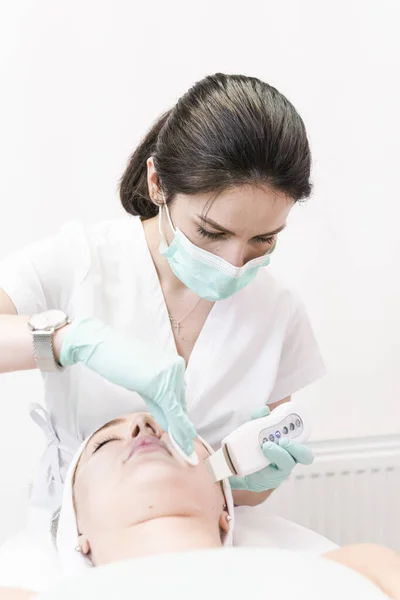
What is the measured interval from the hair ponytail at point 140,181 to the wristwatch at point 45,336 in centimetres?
38

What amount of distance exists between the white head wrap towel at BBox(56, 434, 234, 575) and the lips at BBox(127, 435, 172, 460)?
0.35ft

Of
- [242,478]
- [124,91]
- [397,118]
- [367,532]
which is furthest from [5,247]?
[367,532]

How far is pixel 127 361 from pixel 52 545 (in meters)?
0.44

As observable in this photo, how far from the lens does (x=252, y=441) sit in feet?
4.16

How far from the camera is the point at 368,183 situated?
2.00 m

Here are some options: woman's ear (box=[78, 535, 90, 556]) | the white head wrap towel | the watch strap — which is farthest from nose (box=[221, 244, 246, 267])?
woman's ear (box=[78, 535, 90, 556])

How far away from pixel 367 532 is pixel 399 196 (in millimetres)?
1003

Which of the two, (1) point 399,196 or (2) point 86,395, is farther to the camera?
(1) point 399,196

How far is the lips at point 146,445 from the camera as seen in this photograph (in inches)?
50.8

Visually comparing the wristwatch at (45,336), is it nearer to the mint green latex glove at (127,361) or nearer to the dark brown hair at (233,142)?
the mint green latex glove at (127,361)

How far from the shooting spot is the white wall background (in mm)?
1786

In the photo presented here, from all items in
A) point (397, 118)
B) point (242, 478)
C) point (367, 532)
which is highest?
point (397, 118)

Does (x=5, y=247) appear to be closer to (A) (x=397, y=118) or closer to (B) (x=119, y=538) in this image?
(B) (x=119, y=538)

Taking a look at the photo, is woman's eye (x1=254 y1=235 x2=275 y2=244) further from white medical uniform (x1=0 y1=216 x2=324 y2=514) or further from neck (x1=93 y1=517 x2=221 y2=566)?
neck (x1=93 y1=517 x2=221 y2=566)
